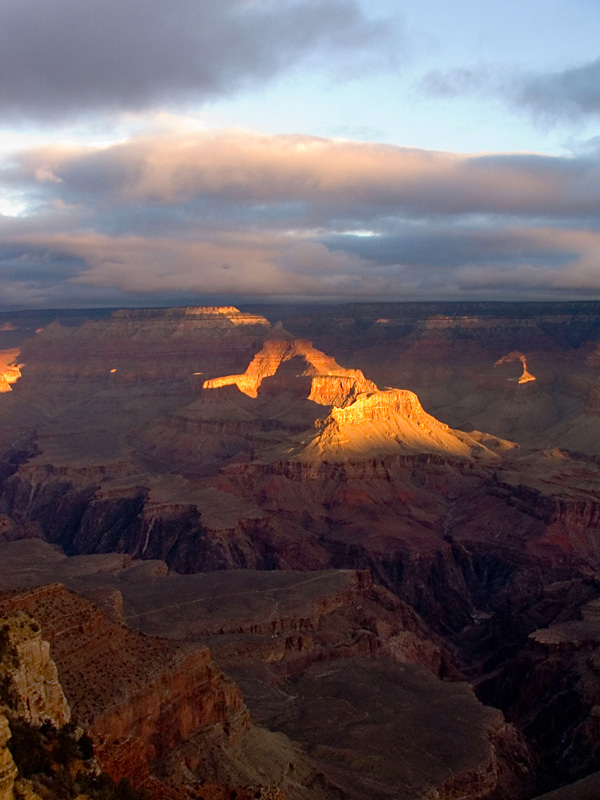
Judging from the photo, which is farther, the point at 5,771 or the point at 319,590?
the point at 319,590

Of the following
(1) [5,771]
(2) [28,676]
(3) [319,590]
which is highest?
(1) [5,771]

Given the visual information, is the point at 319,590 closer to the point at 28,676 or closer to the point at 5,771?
the point at 28,676

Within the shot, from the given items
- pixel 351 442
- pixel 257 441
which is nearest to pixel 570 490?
pixel 351 442

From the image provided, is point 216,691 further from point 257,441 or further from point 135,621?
point 257,441

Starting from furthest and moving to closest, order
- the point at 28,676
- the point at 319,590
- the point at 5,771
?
the point at 319,590 < the point at 28,676 < the point at 5,771

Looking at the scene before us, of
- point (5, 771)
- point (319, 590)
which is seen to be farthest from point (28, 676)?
point (319, 590)

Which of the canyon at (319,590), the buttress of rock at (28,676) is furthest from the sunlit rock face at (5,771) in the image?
the canyon at (319,590)
